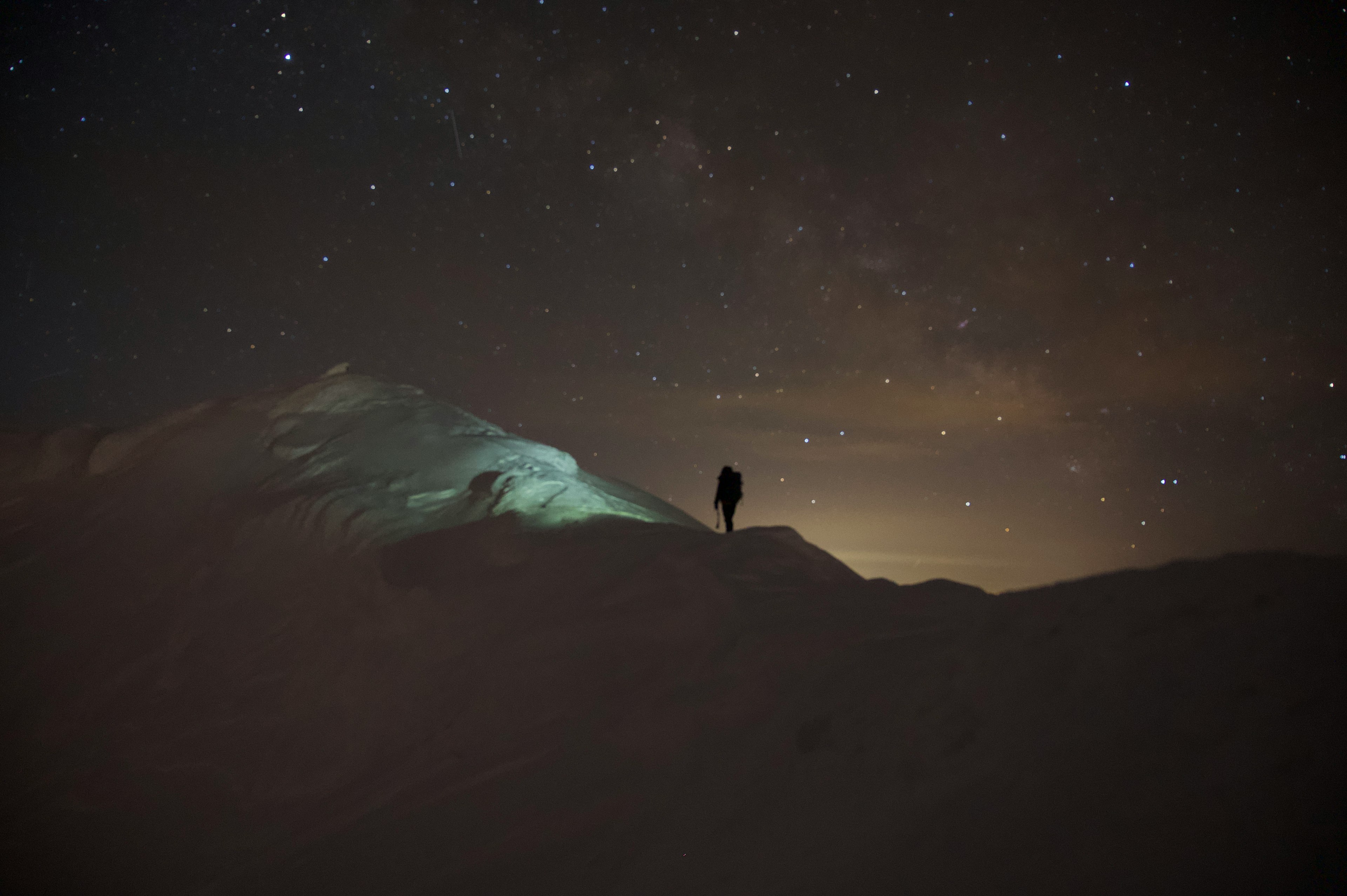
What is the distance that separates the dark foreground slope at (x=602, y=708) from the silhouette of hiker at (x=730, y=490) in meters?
1.93

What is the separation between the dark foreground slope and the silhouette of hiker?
193 cm

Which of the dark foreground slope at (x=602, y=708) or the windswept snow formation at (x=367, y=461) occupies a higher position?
the windswept snow formation at (x=367, y=461)

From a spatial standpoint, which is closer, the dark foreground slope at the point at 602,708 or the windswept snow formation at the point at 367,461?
the dark foreground slope at the point at 602,708

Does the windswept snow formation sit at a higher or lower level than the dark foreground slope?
higher

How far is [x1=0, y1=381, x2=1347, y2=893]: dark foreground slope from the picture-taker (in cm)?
368

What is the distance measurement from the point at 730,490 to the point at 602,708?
765 cm

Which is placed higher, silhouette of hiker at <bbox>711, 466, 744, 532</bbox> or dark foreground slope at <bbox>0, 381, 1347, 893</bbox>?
silhouette of hiker at <bbox>711, 466, 744, 532</bbox>

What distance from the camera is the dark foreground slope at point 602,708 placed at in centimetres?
368

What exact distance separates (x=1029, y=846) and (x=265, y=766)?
9.56m

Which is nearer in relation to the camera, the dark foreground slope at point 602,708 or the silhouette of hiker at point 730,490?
the dark foreground slope at point 602,708

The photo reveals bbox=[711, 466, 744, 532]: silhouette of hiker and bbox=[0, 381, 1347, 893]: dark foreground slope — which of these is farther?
bbox=[711, 466, 744, 532]: silhouette of hiker

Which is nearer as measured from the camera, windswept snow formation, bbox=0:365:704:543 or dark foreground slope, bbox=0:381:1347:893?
dark foreground slope, bbox=0:381:1347:893

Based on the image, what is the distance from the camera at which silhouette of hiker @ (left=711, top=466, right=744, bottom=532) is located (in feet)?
47.3

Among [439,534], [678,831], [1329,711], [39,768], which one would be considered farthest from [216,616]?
[1329,711]
